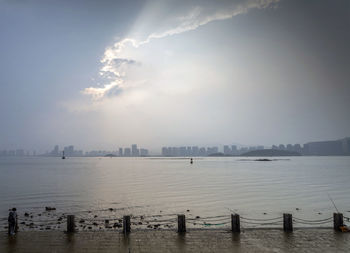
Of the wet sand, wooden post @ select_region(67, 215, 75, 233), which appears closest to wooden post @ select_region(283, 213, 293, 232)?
the wet sand

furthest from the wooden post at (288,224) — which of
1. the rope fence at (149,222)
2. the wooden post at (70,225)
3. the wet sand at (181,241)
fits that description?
the wooden post at (70,225)

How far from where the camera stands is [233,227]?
18.6 metres

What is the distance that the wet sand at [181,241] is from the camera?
599 inches

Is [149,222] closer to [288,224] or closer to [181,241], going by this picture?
[181,241]

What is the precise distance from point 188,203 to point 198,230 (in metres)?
24.9

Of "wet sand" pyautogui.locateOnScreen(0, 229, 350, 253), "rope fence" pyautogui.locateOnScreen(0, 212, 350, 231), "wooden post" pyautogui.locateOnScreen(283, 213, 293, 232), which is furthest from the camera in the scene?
"rope fence" pyautogui.locateOnScreen(0, 212, 350, 231)

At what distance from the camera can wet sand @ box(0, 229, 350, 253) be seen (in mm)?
15203

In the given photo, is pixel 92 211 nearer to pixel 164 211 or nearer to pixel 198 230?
pixel 164 211

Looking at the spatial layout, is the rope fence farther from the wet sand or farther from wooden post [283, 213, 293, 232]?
the wet sand

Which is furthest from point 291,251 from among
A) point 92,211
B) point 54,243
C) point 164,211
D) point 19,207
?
point 19,207

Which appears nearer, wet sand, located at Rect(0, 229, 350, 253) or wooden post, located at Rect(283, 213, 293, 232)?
wet sand, located at Rect(0, 229, 350, 253)

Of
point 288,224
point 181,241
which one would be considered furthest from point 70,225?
point 288,224

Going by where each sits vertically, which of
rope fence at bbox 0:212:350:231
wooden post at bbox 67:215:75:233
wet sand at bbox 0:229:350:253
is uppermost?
wooden post at bbox 67:215:75:233

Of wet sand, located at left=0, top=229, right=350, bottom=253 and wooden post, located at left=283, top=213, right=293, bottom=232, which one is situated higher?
wooden post, located at left=283, top=213, right=293, bottom=232
